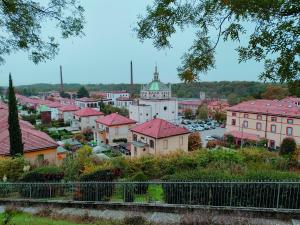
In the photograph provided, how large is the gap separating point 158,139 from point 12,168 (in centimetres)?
1515

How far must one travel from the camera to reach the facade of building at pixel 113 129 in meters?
41.6

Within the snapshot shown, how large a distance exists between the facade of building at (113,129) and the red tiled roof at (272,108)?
18.0 meters

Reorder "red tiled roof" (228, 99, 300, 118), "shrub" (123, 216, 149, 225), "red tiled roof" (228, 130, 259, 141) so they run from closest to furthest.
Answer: "shrub" (123, 216, 149, 225), "red tiled roof" (228, 99, 300, 118), "red tiled roof" (228, 130, 259, 141)

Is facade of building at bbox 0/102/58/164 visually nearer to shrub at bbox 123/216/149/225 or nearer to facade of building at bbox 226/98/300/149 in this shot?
shrub at bbox 123/216/149/225

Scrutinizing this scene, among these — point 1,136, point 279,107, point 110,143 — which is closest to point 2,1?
point 1,136

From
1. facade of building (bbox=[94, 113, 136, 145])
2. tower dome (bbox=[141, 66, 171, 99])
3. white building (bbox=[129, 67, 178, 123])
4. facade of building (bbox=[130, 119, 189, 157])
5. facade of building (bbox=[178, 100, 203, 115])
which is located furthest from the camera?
facade of building (bbox=[178, 100, 203, 115])

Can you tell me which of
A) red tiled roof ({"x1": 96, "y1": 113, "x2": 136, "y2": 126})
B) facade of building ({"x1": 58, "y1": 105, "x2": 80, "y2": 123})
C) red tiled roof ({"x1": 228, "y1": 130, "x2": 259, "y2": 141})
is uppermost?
red tiled roof ({"x1": 96, "y1": 113, "x2": 136, "y2": 126})

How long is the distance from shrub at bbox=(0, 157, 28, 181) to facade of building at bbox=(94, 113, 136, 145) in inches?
947

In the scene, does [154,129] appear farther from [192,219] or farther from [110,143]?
[192,219]

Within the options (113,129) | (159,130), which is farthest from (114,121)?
(159,130)

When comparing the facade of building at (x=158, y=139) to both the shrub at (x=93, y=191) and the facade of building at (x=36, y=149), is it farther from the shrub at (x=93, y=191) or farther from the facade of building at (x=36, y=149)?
the shrub at (x=93, y=191)

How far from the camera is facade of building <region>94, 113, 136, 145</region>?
41625 millimetres

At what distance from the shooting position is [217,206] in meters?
8.99

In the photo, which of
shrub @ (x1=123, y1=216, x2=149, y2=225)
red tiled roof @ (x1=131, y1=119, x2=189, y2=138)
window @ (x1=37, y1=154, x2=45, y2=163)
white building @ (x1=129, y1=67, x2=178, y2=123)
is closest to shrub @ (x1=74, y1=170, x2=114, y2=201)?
shrub @ (x1=123, y1=216, x2=149, y2=225)
